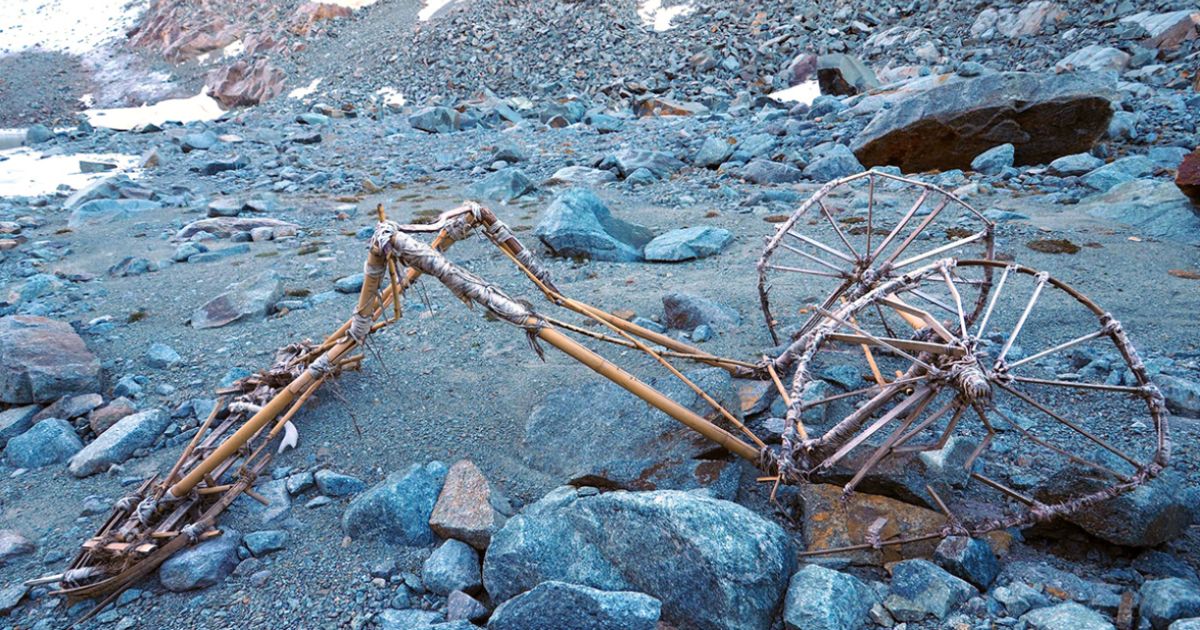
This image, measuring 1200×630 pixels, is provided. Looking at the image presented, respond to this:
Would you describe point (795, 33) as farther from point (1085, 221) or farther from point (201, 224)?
point (201, 224)

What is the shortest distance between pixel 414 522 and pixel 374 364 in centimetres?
131

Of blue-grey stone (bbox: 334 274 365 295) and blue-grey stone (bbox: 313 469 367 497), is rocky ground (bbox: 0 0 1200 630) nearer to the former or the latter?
blue-grey stone (bbox: 313 469 367 497)

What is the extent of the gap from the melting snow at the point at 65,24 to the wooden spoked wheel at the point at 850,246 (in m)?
25.1

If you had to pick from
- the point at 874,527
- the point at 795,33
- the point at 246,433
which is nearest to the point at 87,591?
the point at 246,433

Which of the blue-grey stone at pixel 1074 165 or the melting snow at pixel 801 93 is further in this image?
the melting snow at pixel 801 93

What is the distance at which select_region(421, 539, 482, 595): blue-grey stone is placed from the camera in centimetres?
192

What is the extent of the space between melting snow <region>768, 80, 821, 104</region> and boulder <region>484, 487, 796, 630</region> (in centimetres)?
959

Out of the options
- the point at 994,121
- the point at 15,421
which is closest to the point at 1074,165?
the point at 994,121

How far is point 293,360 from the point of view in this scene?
2.74m

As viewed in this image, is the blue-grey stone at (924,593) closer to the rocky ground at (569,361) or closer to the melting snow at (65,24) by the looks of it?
the rocky ground at (569,361)

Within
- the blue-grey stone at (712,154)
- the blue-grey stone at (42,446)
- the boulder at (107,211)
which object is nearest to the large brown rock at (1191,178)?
the blue-grey stone at (712,154)

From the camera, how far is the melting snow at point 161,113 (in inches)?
561

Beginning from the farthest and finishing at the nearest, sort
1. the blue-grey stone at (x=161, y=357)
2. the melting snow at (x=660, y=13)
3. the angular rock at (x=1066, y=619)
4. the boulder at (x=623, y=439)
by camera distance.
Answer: the melting snow at (x=660, y=13)
the blue-grey stone at (x=161, y=357)
the boulder at (x=623, y=439)
the angular rock at (x=1066, y=619)

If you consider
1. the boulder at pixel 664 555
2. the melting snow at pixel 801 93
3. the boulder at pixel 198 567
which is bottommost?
the melting snow at pixel 801 93
